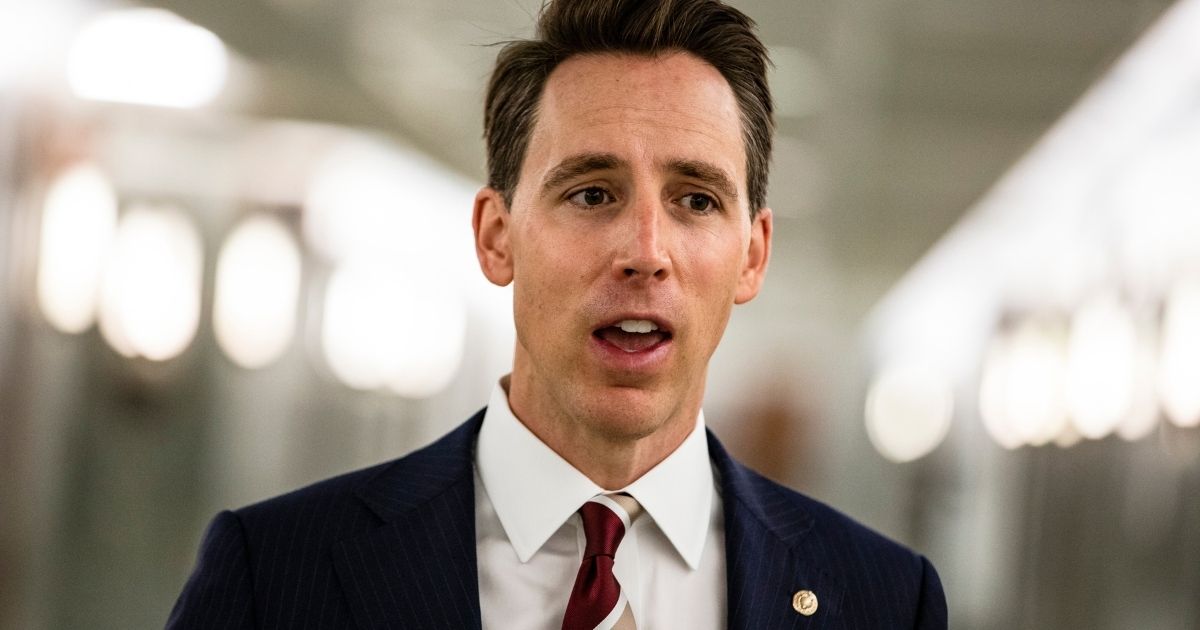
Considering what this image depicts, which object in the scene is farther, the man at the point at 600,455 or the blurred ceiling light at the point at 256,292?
the blurred ceiling light at the point at 256,292

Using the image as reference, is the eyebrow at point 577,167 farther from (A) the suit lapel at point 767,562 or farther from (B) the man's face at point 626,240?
(A) the suit lapel at point 767,562

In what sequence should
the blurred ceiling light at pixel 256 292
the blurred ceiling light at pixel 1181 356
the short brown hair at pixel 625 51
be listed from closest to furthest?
the short brown hair at pixel 625 51
the blurred ceiling light at pixel 1181 356
the blurred ceiling light at pixel 256 292

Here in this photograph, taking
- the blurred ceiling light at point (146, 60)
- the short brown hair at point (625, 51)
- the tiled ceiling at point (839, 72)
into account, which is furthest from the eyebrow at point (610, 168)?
the blurred ceiling light at point (146, 60)

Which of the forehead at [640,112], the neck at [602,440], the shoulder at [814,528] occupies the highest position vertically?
the forehead at [640,112]

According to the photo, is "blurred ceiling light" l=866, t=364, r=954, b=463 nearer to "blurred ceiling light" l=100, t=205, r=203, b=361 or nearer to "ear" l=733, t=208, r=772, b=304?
"blurred ceiling light" l=100, t=205, r=203, b=361

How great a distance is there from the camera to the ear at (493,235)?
90.9 inches

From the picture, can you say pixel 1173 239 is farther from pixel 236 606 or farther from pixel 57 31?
pixel 57 31

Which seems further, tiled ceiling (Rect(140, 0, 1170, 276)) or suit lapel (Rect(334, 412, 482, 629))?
tiled ceiling (Rect(140, 0, 1170, 276))

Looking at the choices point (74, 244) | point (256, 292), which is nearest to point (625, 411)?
point (74, 244)

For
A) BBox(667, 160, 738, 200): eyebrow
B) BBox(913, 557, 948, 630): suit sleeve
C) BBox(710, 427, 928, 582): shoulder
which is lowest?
BBox(913, 557, 948, 630): suit sleeve

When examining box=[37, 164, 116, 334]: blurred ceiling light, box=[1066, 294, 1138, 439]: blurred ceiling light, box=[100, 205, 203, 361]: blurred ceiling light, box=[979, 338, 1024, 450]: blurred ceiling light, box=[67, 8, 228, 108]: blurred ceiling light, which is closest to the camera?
box=[1066, 294, 1138, 439]: blurred ceiling light

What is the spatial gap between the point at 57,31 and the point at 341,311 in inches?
119

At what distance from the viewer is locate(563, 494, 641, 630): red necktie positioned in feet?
6.63

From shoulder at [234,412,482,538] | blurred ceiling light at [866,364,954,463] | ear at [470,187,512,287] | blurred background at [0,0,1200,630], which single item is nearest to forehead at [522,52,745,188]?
ear at [470,187,512,287]
